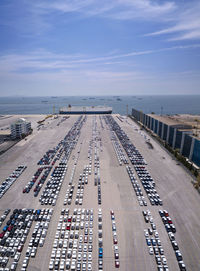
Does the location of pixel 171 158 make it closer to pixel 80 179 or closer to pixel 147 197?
pixel 147 197

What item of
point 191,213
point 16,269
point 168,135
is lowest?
point 16,269

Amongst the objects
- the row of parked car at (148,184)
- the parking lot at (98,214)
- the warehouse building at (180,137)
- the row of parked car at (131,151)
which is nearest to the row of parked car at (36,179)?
the parking lot at (98,214)

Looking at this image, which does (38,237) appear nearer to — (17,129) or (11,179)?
(11,179)

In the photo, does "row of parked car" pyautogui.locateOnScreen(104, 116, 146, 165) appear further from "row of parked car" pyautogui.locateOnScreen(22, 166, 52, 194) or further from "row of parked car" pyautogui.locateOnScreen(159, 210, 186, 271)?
"row of parked car" pyautogui.locateOnScreen(22, 166, 52, 194)

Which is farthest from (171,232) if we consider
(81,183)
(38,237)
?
(38,237)

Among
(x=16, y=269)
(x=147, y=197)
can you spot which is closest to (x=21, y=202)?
(x=16, y=269)

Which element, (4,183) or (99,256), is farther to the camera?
(4,183)
